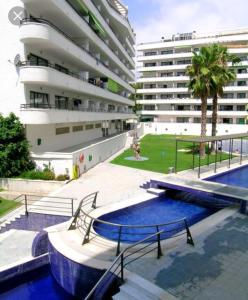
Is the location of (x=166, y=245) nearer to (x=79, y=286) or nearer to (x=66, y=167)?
(x=79, y=286)

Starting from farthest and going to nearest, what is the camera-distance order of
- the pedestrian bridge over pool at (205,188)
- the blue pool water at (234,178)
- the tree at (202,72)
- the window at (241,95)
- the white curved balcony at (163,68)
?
the white curved balcony at (163,68)
the window at (241,95)
the tree at (202,72)
the blue pool water at (234,178)
the pedestrian bridge over pool at (205,188)

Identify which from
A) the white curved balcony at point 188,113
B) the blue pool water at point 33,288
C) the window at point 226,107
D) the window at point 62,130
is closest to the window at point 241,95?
the window at point 226,107

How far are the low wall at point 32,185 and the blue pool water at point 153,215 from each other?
23.5 feet

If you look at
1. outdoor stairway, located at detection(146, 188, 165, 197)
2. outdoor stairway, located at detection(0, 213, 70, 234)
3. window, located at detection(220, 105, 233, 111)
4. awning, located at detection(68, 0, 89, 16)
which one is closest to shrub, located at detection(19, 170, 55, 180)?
outdoor stairway, located at detection(0, 213, 70, 234)

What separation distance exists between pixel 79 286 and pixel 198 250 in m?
4.61

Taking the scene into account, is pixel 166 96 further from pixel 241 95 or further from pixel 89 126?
pixel 89 126

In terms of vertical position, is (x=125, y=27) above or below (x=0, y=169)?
above

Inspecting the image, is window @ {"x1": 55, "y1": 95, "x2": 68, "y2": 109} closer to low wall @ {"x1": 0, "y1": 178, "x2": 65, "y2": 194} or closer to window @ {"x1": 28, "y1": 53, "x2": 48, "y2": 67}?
window @ {"x1": 28, "y1": 53, "x2": 48, "y2": 67}

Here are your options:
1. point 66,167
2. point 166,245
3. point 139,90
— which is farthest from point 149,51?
point 166,245

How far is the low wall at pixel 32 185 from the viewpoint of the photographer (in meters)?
22.2

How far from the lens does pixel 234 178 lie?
25781 millimetres

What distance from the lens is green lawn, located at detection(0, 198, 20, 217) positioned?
1893cm

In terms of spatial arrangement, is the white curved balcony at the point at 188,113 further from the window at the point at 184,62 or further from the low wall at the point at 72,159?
the low wall at the point at 72,159

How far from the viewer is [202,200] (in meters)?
19.6
